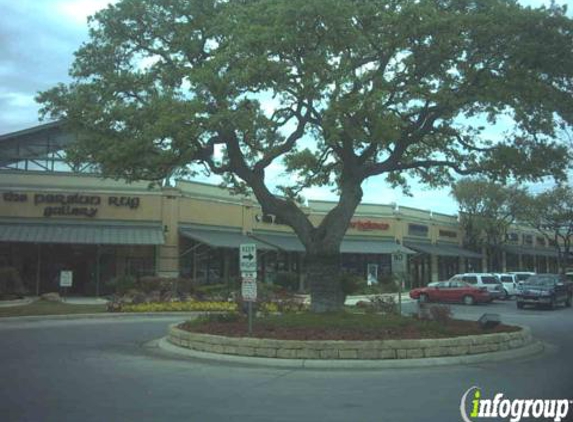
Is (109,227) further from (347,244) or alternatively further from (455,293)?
(455,293)

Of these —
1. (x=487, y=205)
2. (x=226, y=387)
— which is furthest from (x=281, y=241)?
(x=226, y=387)

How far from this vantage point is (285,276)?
42.2m

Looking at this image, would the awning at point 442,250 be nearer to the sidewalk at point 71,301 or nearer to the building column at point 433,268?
the building column at point 433,268

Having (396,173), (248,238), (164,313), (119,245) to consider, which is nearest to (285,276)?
(248,238)

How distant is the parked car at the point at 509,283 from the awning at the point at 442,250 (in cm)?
843

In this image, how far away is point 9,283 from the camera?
3153 centimetres

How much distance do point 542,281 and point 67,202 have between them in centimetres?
2638

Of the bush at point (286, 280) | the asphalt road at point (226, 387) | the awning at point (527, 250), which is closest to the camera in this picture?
the asphalt road at point (226, 387)

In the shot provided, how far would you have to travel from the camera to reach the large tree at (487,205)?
5738 cm

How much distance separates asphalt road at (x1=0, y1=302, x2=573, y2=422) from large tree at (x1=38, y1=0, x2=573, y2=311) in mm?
4920

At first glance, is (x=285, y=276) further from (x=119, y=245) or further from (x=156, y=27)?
(x=156, y=27)

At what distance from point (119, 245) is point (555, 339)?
2494 centimetres

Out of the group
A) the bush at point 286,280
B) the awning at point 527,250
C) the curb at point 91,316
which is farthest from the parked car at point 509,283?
the curb at point 91,316

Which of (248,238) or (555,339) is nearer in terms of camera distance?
(555,339)
